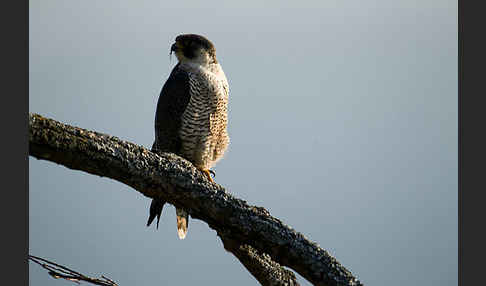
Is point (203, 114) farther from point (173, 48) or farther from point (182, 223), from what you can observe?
point (182, 223)

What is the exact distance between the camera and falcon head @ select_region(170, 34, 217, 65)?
4078 mm

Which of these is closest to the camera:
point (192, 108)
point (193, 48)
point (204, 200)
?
point (204, 200)

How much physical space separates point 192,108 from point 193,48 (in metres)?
0.52

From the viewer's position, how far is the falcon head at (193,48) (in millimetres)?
4078

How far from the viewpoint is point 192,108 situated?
387 centimetres

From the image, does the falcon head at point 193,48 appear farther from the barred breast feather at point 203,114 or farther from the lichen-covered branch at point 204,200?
the lichen-covered branch at point 204,200

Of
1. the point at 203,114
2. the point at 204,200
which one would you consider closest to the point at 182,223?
the point at 203,114

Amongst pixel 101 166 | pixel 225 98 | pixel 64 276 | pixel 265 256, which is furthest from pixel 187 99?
pixel 64 276

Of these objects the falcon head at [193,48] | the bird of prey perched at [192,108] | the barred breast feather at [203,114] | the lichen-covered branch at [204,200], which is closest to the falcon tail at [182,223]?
the bird of prey perched at [192,108]

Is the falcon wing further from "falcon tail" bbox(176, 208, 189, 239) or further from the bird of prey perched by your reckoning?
"falcon tail" bbox(176, 208, 189, 239)

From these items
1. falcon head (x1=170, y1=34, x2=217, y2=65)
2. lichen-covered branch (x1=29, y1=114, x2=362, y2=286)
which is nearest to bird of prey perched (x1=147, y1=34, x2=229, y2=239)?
falcon head (x1=170, y1=34, x2=217, y2=65)

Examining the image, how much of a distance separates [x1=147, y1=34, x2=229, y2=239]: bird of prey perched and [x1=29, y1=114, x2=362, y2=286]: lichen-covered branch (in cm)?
145

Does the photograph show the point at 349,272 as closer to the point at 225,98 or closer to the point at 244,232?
the point at 244,232

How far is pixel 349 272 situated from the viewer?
7.77ft
